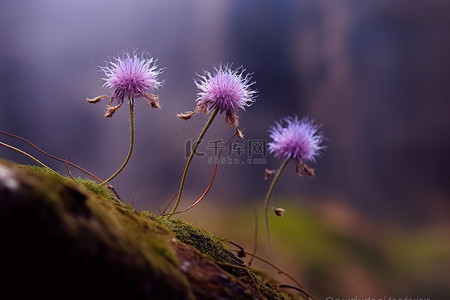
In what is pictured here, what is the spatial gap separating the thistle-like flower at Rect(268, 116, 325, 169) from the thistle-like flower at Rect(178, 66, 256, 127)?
10.2 inches

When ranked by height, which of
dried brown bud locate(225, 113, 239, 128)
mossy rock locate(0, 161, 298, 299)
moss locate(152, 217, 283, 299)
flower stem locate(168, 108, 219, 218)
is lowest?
mossy rock locate(0, 161, 298, 299)

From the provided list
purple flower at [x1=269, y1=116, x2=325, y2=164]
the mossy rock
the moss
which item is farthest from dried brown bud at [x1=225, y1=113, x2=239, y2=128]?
the mossy rock

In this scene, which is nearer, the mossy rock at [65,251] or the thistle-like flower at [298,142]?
the mossy rock at [65,251]

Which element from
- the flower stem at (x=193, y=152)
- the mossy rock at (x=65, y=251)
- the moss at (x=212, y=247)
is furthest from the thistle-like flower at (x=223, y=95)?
the mossy rock at (x=65, y=251)

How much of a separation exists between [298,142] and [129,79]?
2.64 feet

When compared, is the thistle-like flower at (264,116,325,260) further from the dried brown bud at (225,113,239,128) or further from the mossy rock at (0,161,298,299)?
the mossy rock at (0,161,298,299)

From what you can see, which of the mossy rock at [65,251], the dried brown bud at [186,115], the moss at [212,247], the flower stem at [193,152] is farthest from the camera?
the dried brown bud at [186,115]

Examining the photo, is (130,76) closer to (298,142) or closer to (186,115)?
(186,115)

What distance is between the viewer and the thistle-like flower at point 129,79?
1443mm

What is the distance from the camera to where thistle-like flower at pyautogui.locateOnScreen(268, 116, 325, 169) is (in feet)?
5.36

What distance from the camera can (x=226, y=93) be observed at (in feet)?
4.81

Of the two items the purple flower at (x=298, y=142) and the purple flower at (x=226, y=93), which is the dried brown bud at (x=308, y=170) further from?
the purple flower at (x=226, y=93)

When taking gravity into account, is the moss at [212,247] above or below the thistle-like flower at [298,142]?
below

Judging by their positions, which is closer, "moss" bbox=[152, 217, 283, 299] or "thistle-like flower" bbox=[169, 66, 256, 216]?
"moss" bbox=[152, 217, 283, 299]
